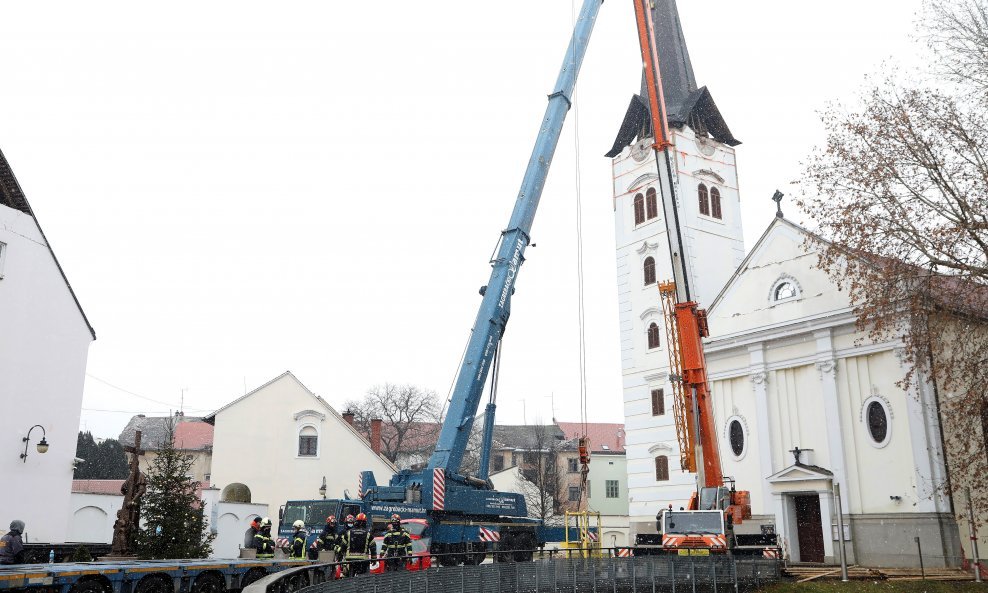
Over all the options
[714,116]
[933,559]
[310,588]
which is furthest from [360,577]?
[714,116]

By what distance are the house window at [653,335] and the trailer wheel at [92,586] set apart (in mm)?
25849

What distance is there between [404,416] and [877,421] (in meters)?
55.8

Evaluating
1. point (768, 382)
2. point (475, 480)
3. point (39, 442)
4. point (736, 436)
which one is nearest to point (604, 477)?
point (736, 436)

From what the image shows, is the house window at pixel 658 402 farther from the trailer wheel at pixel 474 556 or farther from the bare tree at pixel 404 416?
the bare tree at pixel 404 416

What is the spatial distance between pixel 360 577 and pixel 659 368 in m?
25.1

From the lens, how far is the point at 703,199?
37.0m

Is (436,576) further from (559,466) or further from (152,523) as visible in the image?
(559,466)

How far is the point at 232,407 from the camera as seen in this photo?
138 feet

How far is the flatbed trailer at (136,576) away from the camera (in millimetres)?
11477

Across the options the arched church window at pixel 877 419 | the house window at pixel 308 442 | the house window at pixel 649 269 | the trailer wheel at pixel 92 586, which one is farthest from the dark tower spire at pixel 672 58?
the trailer wheel at pixel 92 586

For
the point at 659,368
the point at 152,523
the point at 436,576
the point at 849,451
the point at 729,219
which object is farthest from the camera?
the point at 729,219

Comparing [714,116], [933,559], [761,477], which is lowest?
[933,559]

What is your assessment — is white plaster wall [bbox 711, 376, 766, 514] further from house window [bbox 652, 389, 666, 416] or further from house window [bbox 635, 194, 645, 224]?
house window [bbox 635, 194, 645, 224]

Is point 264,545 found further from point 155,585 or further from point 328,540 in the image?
point 155,585
